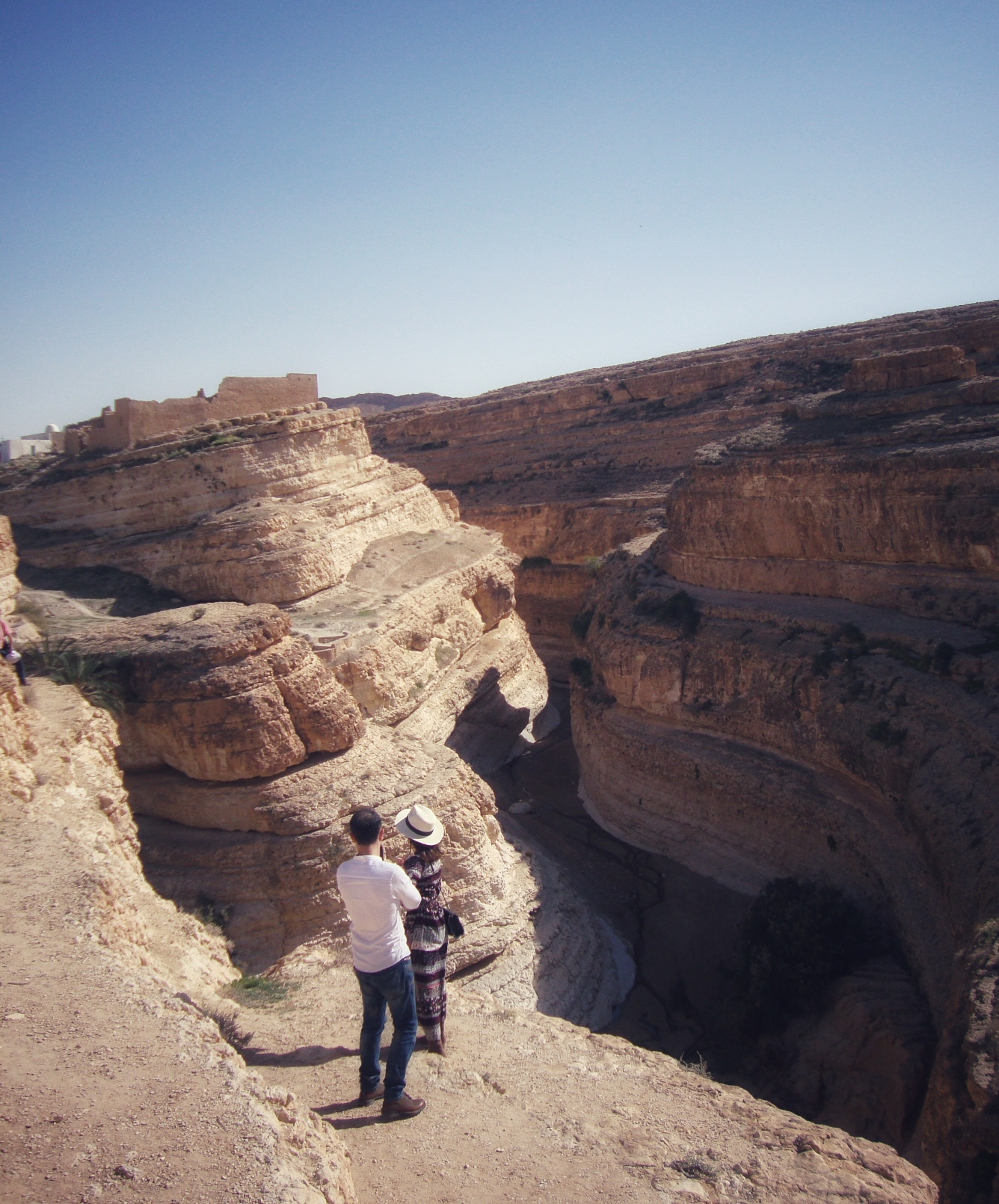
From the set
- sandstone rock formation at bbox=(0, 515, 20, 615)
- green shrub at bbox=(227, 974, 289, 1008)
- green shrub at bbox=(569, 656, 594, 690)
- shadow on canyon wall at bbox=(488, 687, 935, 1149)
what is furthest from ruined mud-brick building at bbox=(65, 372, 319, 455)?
green shrub at bbox=(227, 974, 289, 1008)

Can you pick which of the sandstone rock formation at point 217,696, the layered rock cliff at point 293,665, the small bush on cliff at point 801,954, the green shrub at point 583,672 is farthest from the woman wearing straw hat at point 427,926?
the green shrub at point 583,672

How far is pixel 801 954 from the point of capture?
11.2 metres

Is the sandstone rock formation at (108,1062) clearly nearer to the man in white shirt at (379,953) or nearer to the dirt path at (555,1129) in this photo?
the dirt path at (555,1129)

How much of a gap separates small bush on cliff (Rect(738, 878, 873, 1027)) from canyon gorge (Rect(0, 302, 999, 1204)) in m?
0.20

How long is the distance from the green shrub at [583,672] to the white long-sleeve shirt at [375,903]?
12657 mm

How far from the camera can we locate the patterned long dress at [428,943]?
6.77m

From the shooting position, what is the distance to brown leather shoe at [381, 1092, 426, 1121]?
5799mm

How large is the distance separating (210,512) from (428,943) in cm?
1066

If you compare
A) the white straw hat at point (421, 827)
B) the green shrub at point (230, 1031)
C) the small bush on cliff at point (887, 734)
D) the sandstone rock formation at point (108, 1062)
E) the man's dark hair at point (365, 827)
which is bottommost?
the green shrub at point (230, 1031)

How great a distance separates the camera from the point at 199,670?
10297mm

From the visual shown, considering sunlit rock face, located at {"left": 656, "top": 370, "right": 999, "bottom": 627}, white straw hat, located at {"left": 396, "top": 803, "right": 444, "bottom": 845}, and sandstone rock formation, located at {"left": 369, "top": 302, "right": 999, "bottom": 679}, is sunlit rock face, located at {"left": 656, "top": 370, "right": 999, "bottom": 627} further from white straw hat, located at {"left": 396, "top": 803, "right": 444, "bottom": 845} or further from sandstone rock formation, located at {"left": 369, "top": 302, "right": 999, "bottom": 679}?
white straw hat, located at {"left": 396, "top": 803, "right": 444, "bottom": 845}

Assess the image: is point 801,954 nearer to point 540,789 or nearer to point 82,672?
point 540,789

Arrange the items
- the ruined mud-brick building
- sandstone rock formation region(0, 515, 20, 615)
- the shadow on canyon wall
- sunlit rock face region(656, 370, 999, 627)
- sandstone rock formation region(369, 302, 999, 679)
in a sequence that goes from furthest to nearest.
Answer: sandstone rock formation region(369, 302, 999, 679) → the ruined mud-brick building → sunlit rock face region(656, 370, 999, 627) → sandstone rock formation region(0, 515, 20, 615) → the shadow on canyon wall

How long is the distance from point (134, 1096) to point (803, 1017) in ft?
30.3
